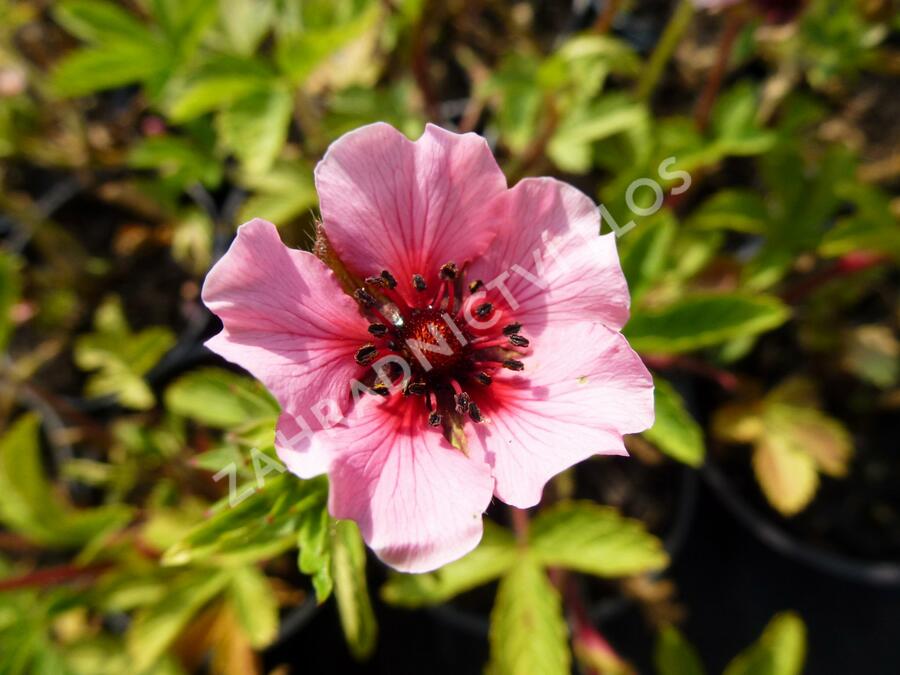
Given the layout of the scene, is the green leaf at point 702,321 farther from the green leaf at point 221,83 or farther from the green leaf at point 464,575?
the green leaf at point 221,83

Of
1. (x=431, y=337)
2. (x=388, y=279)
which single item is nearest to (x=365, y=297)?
(x=388, y=279)

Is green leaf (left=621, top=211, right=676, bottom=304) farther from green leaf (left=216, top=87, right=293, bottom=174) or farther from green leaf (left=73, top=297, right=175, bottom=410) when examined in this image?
green leaf (left=73, top=297, right=175, bottom=410)

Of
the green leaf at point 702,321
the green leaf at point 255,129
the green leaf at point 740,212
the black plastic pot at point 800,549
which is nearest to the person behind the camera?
the green leaf at point 702,321

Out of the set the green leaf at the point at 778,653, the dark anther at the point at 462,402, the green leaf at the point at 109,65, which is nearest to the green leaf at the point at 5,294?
the green leaf at the point at 109,65

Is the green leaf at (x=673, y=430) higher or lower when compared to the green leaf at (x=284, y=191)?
lower

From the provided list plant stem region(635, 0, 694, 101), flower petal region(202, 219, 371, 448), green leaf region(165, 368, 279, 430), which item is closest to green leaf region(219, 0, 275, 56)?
green leaf region(165, 368, 279, 430)

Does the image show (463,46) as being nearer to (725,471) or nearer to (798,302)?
(798,302)

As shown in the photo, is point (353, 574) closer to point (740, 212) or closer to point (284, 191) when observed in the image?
point (284, 191)
